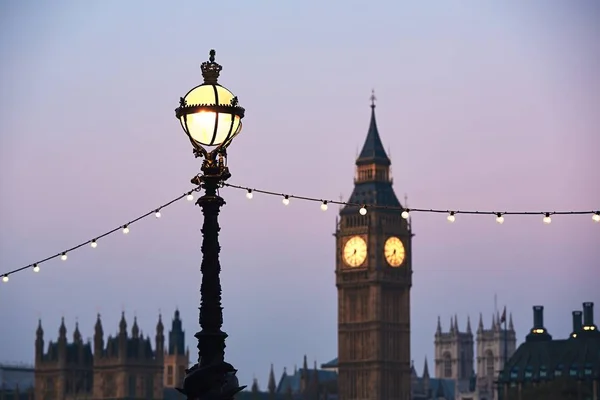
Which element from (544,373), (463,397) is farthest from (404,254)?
(463,397)

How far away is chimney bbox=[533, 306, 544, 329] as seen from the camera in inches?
5546

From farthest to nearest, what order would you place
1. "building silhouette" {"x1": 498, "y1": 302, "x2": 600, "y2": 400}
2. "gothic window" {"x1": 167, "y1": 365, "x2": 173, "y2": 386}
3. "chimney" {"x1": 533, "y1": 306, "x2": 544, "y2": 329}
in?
"gothic window" {"x1": 167, "y1": 365, "x2": 173, "y2": 386} < "chimney" {"x1": 533, "y1": 306, "x2": 544, "y2": 329} < "building silhouette" {"x1": 498, "y1": 302, "x2": 600, "y2": 400}

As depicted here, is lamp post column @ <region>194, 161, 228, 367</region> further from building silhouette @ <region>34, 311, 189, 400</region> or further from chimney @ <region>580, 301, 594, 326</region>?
Result: chimney @ <region>580, 301, 594, 326</region>

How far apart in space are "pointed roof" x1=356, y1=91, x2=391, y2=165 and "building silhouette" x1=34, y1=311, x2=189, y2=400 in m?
18.9

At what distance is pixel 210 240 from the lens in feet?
36.6

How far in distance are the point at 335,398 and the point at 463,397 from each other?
50.8 m

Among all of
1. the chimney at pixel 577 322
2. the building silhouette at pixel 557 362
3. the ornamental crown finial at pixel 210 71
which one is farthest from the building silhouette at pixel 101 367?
the ornamental crown finial at pixel 210 71

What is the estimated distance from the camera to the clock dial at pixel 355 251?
120438 millimetres

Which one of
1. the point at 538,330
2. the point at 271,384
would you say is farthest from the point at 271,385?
the point at 538,330

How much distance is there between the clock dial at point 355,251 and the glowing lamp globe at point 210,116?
109 m

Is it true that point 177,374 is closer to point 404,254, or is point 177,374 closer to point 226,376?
point 404,254

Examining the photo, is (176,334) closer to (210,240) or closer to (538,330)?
(538,330)

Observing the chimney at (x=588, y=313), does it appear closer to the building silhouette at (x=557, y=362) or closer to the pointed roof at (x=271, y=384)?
the building silhouette at (x=557, y=362)

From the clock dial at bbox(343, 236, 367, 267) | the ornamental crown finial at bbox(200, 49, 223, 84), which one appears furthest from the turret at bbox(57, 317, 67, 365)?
the ornamental crown finial at bbox(200, 49, 223, 84)
